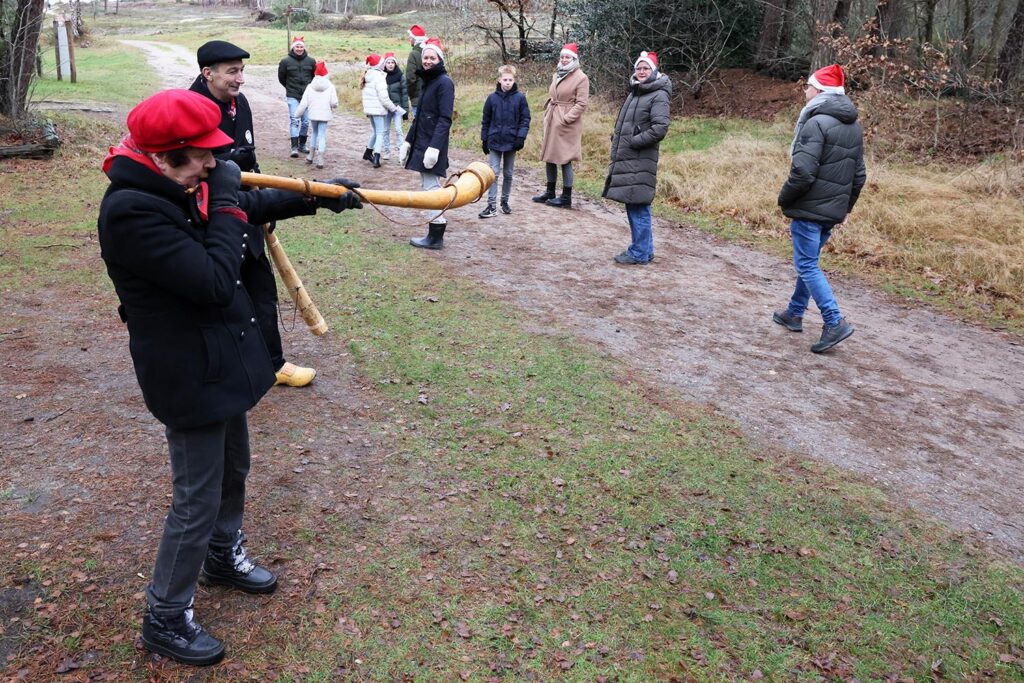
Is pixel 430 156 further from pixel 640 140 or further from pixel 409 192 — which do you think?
pixel 409 192

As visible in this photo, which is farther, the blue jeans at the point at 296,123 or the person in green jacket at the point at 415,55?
the blue jeans at the point at 296,123

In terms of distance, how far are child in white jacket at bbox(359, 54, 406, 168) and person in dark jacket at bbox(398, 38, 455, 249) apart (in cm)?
474

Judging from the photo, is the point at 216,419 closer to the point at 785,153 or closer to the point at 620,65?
the point at 785,153

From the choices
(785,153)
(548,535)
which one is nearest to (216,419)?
(548,535)

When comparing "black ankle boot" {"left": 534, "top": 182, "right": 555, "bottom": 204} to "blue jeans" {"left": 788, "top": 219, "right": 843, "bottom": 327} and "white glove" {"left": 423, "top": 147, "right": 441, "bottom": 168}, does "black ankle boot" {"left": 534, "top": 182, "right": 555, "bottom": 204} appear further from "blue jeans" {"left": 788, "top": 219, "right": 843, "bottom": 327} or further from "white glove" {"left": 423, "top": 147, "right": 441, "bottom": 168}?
"blue jeans" {"left": 788, "top": 219, "right": 843, "bottom": 327}

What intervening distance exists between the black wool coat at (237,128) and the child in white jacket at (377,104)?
25.7ft

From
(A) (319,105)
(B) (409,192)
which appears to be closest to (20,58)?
(A) (319,105)

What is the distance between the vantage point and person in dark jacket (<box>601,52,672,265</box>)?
28.0 ft

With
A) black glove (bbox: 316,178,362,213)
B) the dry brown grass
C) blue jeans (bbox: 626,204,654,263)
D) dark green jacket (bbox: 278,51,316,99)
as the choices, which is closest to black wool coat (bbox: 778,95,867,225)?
blue jeans (bbox: 626,204,654,263)

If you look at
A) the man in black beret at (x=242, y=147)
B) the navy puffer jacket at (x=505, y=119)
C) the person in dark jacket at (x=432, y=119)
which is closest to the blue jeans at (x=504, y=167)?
the navy puffer jacket at (x=505, y=119)

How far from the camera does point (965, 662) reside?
347 centimetres

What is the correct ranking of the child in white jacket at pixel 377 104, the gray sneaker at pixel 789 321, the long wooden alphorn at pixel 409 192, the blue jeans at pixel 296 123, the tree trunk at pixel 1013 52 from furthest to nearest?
the blue jeans at pixel 296 123 → the child in white jacket at pixel 377 104 → the tree trunk at pixel 1013 52 → the gray sneaker at pixel 789 321 → the long wooden alphorn at pixel 409 192

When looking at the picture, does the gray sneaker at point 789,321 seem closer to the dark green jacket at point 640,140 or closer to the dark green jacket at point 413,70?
the dark green jacket at point 640,140

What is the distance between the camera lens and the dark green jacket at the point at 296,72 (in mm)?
14336
